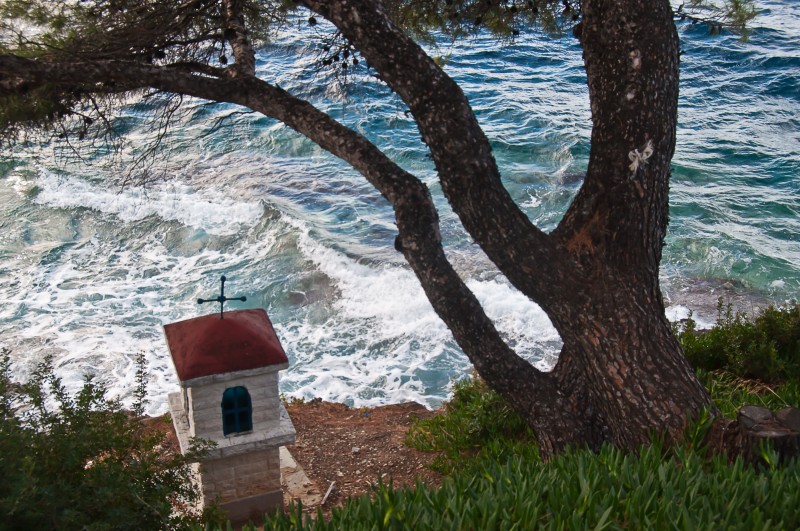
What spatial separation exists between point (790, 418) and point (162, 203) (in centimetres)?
1472

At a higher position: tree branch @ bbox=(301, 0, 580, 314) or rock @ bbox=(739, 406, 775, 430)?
tree branch @ bbox=(301, 0, 580, 314)

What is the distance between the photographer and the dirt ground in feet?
26.2

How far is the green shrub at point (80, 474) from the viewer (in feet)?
13.8

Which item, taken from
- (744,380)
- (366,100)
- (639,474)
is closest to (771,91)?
(366,100)

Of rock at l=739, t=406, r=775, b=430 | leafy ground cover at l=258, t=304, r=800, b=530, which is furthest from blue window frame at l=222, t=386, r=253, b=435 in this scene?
rock at l=739, t=406, r=775, b=430

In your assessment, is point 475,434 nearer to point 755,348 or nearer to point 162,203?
point 755,348

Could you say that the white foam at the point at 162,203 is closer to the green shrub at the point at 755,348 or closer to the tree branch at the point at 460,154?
the green shrub at the point at 755,348

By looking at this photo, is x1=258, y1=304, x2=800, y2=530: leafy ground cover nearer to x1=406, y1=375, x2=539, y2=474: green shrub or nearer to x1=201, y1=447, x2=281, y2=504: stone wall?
x1=201, y1=447, x2=281, y2=504: stone wall

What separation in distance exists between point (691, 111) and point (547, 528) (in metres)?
19.6

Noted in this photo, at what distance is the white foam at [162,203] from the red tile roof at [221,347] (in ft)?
33.9

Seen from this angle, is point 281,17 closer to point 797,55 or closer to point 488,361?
point 488,361

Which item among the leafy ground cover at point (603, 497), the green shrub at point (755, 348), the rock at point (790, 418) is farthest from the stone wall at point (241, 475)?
the green shrub at point (755, 348)

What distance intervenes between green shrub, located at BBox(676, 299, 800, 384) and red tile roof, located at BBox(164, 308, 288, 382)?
4.26 meters

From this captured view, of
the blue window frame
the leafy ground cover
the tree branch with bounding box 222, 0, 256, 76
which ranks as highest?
the tree branch with bounding box 222, 0, 256, 76
